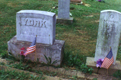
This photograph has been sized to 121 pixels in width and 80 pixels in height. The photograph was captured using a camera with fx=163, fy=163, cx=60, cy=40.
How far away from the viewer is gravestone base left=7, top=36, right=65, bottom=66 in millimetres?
4402

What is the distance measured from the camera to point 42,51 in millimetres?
4449

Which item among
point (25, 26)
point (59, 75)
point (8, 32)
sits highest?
point (25, 26)

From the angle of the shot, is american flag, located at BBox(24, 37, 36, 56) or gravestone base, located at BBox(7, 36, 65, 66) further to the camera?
gravestone base, located at BBox(7, 36, 65, 66)

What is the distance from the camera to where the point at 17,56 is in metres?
4.66

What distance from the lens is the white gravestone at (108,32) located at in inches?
153

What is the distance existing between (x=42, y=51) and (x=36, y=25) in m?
0.73

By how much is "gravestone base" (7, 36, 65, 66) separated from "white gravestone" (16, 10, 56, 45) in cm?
16

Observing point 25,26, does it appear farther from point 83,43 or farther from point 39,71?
point 83,43

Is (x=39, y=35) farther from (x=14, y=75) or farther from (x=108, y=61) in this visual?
(x=108, y=61)

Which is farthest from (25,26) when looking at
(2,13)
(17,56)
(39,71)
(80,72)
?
(2,13)

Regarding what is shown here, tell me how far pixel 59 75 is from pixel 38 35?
1.23 metres

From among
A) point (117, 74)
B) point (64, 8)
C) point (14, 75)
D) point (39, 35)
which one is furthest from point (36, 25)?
point (64, 8)

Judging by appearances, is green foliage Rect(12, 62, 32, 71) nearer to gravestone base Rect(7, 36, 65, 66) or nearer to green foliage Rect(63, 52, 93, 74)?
gravestone base Rect(7, 36, 65, 66)

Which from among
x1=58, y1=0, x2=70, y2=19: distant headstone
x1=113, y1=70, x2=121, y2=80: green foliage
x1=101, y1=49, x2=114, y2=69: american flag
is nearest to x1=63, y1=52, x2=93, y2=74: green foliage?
x1=101, y1=49, x2=114, y2=69: american flag
